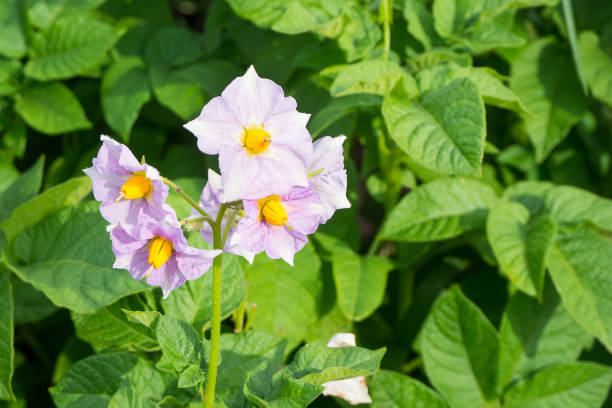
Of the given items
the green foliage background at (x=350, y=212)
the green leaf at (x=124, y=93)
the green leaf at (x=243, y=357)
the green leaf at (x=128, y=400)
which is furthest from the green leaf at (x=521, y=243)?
the green leaf at (x=124, y=93)

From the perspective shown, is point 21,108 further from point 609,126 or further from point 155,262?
point 609,126

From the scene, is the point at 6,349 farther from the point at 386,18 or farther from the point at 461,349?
the point at 386,18

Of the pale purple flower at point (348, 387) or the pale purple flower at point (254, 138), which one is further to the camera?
the pale purple flower at point (348, 387)

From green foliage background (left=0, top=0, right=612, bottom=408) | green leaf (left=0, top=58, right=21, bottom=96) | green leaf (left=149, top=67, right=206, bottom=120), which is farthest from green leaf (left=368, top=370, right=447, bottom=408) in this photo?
green leaf (left=0, top=58, right=21, bottom=96)

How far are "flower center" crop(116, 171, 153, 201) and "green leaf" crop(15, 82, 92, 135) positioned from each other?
768mm

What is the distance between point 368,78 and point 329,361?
0.52 metres

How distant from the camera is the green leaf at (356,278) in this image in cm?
132

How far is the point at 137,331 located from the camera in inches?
41.7

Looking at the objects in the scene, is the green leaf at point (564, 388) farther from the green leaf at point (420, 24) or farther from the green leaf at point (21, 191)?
the green leaf at point (21, 191)

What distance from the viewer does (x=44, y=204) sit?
3.87ft

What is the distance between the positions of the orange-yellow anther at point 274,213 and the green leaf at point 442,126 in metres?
0.39

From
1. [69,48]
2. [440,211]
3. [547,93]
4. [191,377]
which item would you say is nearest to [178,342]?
[191,377]

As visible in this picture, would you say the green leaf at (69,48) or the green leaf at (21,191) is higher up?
the green leaf at (69,48)

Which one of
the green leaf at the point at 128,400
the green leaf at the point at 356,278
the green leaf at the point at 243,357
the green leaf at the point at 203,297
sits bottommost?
the green leaf at the point at 356,278
